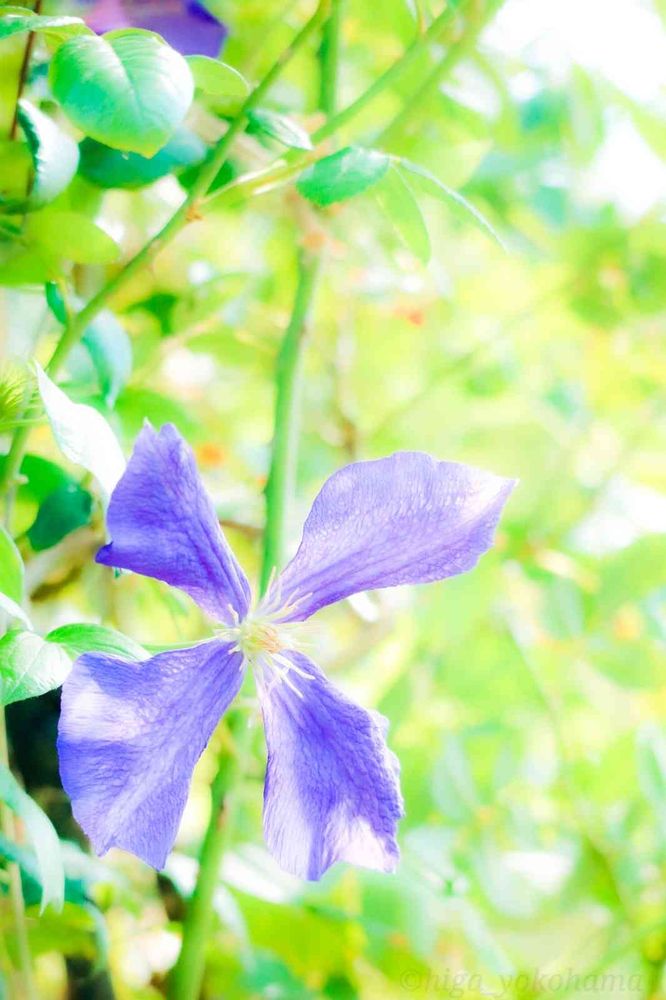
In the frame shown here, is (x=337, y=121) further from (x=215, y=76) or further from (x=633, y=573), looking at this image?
(x=633, y=573)

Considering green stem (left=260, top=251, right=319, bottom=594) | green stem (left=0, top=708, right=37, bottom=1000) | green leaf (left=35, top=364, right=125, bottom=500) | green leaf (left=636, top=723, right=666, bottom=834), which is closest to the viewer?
green leaf (left=35, top=364, right=125, bottom=500)

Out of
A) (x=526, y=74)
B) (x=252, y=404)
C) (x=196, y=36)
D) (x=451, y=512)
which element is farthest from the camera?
(x=252, y=404)

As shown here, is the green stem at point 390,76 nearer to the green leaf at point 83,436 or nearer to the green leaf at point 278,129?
the green leaf at point 278,129

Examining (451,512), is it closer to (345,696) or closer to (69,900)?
(345,696)

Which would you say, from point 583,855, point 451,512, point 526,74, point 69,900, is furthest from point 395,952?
point 526,74

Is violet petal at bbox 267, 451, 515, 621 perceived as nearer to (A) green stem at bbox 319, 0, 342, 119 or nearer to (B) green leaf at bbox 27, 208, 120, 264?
(B) green leaf at bbox 27, 208, 120, 264

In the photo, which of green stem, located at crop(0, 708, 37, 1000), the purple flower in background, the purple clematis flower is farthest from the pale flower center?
the purple flower in background

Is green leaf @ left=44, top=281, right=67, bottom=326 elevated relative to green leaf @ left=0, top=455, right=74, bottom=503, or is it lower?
elevated
